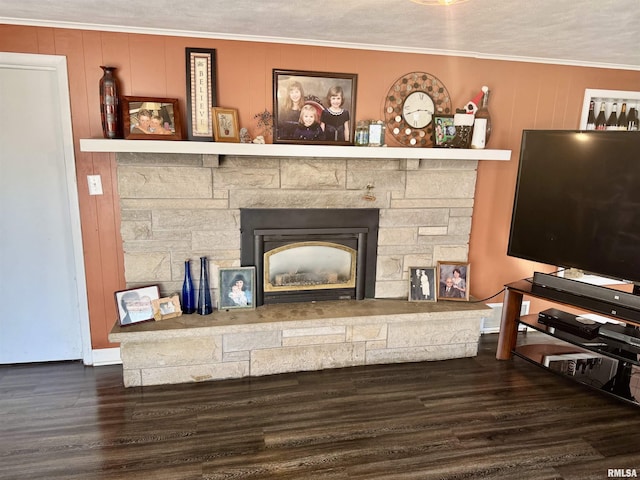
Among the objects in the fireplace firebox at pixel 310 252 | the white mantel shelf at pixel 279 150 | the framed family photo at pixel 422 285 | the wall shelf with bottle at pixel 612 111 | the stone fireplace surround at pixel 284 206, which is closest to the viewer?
the white mantel shelf at pixel 279 150

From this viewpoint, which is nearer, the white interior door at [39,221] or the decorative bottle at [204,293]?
the white interior door at [39,221]

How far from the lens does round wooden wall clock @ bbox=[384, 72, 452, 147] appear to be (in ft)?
9.81

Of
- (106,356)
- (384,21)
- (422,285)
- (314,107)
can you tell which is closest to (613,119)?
(422,285)

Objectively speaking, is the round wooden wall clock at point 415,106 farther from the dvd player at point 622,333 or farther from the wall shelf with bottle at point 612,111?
the dvd player at point 622,333

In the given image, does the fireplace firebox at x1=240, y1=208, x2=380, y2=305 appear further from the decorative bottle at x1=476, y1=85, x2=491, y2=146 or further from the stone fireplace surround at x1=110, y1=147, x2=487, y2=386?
the decorative bottle at x1=476, y1=85, x2=491, y2=146

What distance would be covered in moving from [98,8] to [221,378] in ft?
7.19

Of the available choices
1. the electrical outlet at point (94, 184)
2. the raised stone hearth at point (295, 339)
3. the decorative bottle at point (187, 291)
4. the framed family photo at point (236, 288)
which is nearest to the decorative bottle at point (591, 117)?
the raised stone hearth at point (295, 339)

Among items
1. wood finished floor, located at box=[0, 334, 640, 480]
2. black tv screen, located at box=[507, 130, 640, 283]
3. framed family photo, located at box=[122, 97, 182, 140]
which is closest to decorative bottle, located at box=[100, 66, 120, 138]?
framed family photo, located at box=[122, 97, 182, 140]

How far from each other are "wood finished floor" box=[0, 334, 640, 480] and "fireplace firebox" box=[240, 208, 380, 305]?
57 cm

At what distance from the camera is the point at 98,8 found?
2.19 m

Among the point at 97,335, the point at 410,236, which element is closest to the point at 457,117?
the point at 410,236

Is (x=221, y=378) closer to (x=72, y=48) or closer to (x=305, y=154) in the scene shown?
(x=305, y=154)

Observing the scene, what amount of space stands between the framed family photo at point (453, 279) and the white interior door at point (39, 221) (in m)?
2.47

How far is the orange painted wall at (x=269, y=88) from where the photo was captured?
2602 mm
